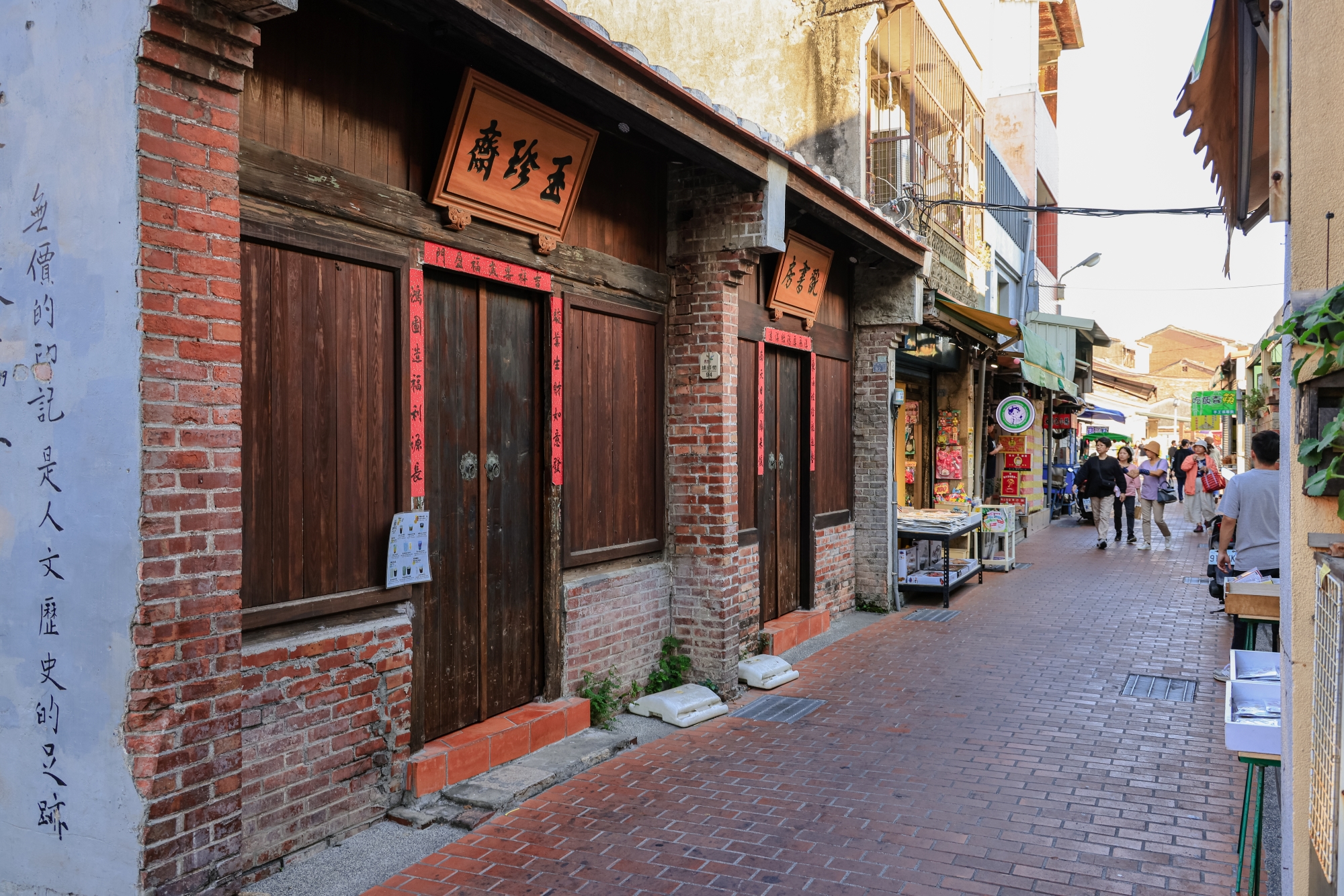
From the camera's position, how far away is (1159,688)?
728 centimetres

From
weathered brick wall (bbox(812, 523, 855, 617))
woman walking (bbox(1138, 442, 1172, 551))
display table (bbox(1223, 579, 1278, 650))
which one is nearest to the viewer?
display table (bbox(1223, 579, 1278, 650))

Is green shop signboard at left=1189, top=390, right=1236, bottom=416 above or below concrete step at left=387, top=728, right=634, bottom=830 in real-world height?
above

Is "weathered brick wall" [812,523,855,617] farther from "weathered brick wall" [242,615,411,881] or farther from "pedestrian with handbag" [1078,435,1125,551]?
"pedestrian with handbag" [1078,435,1125,551]

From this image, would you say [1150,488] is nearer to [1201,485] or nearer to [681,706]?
[1201,485]

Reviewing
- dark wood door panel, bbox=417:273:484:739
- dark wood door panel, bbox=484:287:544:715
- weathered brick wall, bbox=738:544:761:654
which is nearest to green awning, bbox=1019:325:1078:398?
weathered brick wall, bbox=738:544:761:654

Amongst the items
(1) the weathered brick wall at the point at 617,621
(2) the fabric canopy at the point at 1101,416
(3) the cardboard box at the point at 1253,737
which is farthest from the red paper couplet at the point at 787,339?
(2) the fabric canopy at the point at 1101,416

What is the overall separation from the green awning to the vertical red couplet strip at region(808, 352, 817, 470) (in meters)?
5.39

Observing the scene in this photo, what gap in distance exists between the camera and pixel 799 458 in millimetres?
9445

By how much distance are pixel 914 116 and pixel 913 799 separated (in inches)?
378

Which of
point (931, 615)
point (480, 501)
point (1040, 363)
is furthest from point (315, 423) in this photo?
point (1040, 363)

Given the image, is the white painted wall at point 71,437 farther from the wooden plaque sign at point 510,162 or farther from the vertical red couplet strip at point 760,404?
the vertical red couplet strip at point 760,404

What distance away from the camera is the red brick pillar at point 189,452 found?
3.15 metres

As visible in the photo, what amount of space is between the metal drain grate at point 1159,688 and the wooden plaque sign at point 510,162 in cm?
546

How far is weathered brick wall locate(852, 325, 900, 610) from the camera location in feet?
34.9
